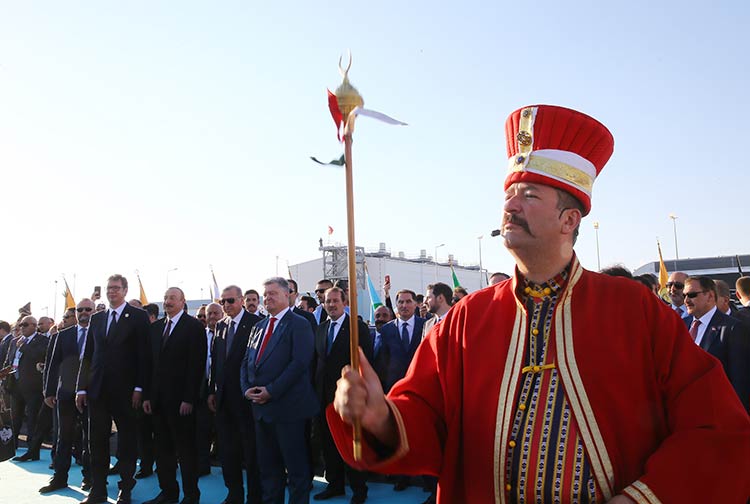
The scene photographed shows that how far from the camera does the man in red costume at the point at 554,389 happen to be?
2.13 metres

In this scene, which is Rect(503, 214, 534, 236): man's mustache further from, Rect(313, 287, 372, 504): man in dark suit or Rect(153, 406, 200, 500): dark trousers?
Rect(153, 406, 200, 500): dark trousers

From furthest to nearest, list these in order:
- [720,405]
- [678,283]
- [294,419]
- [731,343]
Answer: [678,283] → [294,419] → [731,343] → [720,405]

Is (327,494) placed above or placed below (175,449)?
below

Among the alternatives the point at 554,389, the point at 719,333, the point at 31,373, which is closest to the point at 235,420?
the point at 719,333

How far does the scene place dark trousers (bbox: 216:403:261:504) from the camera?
22.4 ft

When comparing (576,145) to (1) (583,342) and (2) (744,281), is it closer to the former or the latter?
(1) (583,342)

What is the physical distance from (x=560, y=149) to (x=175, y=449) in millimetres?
6173

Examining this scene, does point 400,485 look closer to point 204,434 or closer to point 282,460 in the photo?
point 282,460

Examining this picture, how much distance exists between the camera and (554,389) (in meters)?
2.37

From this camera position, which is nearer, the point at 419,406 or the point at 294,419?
the point at 419,406

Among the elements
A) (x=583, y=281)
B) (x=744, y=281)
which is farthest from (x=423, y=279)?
(x=583, y=281)

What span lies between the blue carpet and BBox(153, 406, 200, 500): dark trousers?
0.37 metres

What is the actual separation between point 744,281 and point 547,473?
19.4 feet

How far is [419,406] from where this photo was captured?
2.51m
